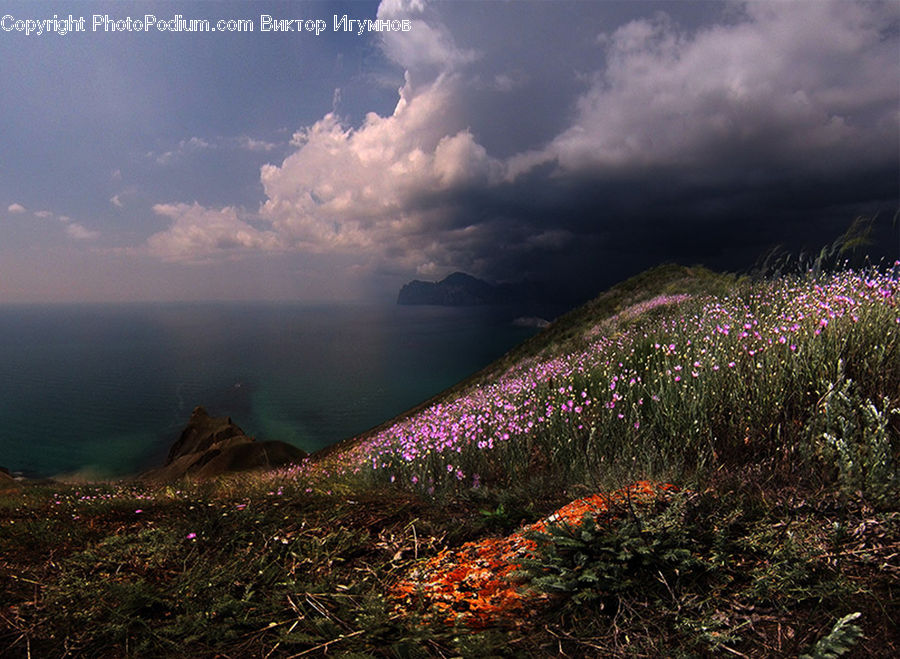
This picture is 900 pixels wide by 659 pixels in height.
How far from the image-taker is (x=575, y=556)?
192 centimetres

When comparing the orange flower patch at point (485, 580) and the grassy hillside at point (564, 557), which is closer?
the grassy hillside at point (564, 557)

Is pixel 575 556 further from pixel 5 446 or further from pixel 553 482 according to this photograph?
pixel 5 446

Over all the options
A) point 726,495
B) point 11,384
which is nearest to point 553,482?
point 726,495

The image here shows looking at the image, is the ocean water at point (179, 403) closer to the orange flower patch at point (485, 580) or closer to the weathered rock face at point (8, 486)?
the weathered rock face at point (8, 486)

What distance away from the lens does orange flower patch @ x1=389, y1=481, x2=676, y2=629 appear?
187 cm

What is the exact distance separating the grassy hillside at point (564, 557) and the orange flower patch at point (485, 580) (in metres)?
0.01

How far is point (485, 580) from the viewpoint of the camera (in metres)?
2.09

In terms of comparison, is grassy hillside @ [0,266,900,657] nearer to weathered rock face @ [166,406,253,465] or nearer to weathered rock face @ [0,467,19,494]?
weathered rock face @ [0,467,19,494]

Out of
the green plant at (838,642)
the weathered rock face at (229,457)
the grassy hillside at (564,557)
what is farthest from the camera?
the weathered rock face at (229,457)

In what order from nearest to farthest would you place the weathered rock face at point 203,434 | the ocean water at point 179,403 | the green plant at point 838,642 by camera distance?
the green plant at point 838,642 < the weathered rock face at point 203,434 < the ocean water at point 179,403

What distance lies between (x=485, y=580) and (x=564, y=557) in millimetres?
436

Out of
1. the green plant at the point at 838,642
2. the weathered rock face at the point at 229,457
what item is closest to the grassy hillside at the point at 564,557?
the green plant at the point at 838,642

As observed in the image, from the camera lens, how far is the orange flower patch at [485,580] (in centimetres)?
187

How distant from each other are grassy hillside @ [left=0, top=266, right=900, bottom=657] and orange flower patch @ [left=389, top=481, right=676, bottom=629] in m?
0.01
